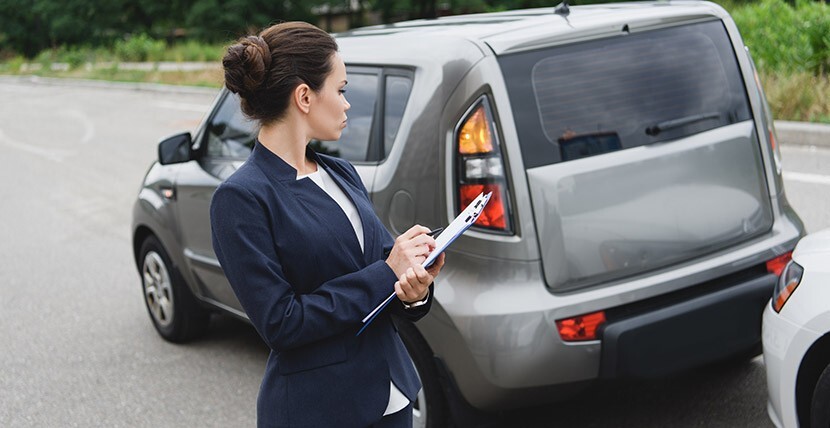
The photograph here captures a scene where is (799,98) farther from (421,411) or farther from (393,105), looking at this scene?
(421,411)

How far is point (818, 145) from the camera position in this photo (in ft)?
32.4

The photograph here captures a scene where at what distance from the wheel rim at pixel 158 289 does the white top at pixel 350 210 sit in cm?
346

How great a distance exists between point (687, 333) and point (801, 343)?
1.53 ft

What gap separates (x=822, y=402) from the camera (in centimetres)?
321

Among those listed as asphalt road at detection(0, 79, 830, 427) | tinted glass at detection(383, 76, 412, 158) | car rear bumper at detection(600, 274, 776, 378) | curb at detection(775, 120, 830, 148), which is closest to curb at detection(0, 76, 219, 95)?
asphalt road at detection(0, 79, 830, 427)

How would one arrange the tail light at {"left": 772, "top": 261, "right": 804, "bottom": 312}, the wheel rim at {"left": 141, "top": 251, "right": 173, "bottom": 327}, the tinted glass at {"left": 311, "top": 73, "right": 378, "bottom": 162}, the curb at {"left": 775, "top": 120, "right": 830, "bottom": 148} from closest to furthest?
the tail light at {"left": 772, "top": 261, "right": 804, "bottom": 312}, the tinted glass at {"left": 311, "top": 73, "right": 378, "bottom": 162}, the wheel rim at {"left": 141, "top": 251, "right": 173, "bottom": 327}, the curb at {"left": 775, "top": 120, "right": 830, "bottom": 148}

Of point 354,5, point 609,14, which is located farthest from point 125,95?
point 354,5

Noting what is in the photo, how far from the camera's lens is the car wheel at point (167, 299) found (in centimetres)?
567

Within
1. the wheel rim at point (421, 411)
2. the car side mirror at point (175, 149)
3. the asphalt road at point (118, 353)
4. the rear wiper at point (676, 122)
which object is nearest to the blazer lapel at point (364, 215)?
the wheel rim at point (421, 411)

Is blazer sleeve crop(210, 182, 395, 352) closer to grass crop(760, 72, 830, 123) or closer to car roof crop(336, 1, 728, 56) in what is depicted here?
car roof crop(336, 1, 728, 56)

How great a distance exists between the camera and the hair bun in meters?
2.26

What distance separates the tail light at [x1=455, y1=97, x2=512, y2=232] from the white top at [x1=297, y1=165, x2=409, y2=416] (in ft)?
4.16

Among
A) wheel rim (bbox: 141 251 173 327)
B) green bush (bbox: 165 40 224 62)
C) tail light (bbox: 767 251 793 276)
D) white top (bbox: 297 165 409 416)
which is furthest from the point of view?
green bush (bbox: 165 40 224 62)

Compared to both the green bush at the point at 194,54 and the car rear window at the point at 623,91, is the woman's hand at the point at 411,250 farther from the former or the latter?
the green bush at the point at 194,54
